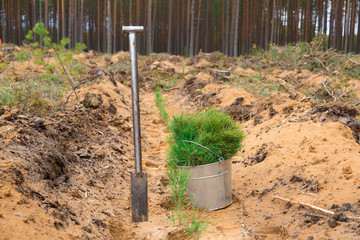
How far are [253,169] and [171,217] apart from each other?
118 cm

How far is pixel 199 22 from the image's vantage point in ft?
78.3

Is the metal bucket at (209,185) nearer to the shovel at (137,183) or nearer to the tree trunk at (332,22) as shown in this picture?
the shovel at (137,183)

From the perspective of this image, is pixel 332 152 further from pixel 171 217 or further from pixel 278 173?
pixel 171 217

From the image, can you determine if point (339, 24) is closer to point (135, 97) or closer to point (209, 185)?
point (209, 185)

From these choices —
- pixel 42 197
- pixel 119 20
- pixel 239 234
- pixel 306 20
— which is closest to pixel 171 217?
pixel 239 234

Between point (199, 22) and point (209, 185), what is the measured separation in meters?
22.4

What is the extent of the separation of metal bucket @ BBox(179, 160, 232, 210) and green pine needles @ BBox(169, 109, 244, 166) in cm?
7

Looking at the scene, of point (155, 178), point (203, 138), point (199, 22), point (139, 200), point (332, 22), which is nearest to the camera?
point (139, 200)

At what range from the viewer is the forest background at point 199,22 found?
2255 cm

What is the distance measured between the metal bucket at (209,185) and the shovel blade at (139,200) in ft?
1.37

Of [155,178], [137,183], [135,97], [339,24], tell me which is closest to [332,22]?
[339,24]

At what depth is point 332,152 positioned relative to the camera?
3.21 m

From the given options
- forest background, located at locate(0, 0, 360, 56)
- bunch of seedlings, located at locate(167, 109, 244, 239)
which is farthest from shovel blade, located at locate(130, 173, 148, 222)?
forest background, located at locate(0, 0, 360, 56)

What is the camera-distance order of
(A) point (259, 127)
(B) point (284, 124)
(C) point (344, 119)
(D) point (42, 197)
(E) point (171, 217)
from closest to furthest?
(D) point (42, 197)
(E) point (171, 217)
(C) point (344, 119)
(B) point (284, 124)
(A) point (259, 127)
